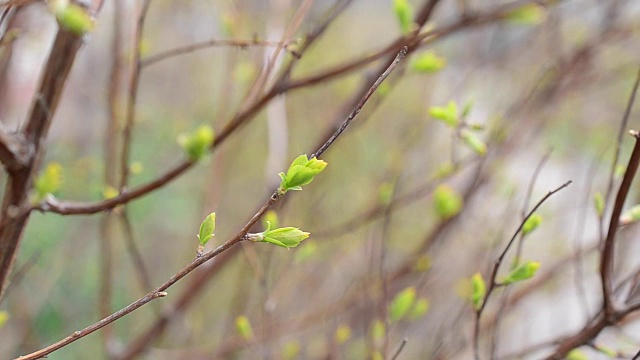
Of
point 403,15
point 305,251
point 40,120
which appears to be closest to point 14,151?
point 40,120

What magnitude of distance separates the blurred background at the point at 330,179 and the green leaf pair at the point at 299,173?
0.55 meters

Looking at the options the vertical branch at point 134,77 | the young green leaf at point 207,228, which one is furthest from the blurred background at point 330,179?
the young green leaf at point 207,228

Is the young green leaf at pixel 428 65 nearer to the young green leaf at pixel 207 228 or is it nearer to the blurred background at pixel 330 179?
the blurred background at pixel 330 179

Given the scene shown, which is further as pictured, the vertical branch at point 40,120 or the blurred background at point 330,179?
the blurred background at point 330,179

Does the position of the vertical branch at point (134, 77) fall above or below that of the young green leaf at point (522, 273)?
above

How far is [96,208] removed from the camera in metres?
0.61

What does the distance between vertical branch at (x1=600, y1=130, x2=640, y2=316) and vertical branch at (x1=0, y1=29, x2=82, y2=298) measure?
0.50 meters

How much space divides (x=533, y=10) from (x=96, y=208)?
0.69m

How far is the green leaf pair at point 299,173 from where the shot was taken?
422 millimetres

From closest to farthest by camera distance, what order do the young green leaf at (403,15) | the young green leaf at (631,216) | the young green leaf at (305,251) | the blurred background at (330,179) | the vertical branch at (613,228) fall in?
the vertical branch at (613,228)
the young green leaf at (631,216)
the young green leaf at (403,15)
the young green leaf at (305,251)
the blurred background at (330,179)

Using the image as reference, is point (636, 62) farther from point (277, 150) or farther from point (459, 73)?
point (277, 150)

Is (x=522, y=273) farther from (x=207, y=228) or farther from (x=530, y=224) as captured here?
(x=207, y=228)

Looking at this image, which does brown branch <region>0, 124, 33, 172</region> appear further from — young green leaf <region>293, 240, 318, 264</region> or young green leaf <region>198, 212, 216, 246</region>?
young green leaf <region>293, 240, 318, 264</region>

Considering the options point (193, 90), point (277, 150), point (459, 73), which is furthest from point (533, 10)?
point (193, 90)
